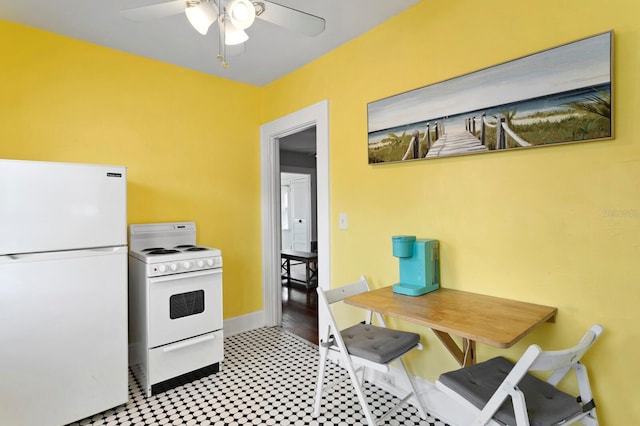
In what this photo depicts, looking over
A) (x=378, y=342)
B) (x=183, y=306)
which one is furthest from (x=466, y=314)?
(x=183, y=306)

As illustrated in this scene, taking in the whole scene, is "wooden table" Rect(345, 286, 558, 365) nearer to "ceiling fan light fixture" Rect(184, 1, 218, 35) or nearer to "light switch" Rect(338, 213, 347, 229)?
"light switch" Rect(338, 213, 347, 229)

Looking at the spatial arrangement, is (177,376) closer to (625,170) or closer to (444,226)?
(444,226)

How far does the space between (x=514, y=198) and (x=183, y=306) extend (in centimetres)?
228

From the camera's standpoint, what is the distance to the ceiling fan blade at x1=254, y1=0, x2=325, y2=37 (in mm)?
1445

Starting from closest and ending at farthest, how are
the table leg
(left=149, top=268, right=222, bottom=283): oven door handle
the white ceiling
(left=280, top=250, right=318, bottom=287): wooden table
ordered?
the table leg
the white ceiling
(left=149, top=268, right=222, bottom=283): oven door handle
(left=280, top=250, right=318, bottom=287): wooden table

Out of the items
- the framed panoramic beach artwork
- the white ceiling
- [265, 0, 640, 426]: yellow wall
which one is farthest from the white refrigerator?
the framed panoramic beach artwork

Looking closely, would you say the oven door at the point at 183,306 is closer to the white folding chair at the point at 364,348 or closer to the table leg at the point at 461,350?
the white folding chair at the point at 364,348

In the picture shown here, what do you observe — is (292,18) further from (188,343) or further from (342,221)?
(188,343)

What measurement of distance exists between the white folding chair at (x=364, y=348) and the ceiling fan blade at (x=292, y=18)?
4.67ft

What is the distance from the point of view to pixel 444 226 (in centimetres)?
198

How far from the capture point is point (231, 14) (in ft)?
4.45

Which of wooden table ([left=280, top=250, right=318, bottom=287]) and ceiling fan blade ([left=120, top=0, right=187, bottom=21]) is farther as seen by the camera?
wooden table ([left=280, top=250, right=318, bottom=287])

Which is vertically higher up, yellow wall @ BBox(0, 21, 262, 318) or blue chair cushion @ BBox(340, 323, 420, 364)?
yellow wall @ BBox(0, 21, 262, 318)

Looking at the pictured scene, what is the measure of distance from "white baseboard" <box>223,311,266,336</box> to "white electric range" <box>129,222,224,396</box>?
0.76 meters
